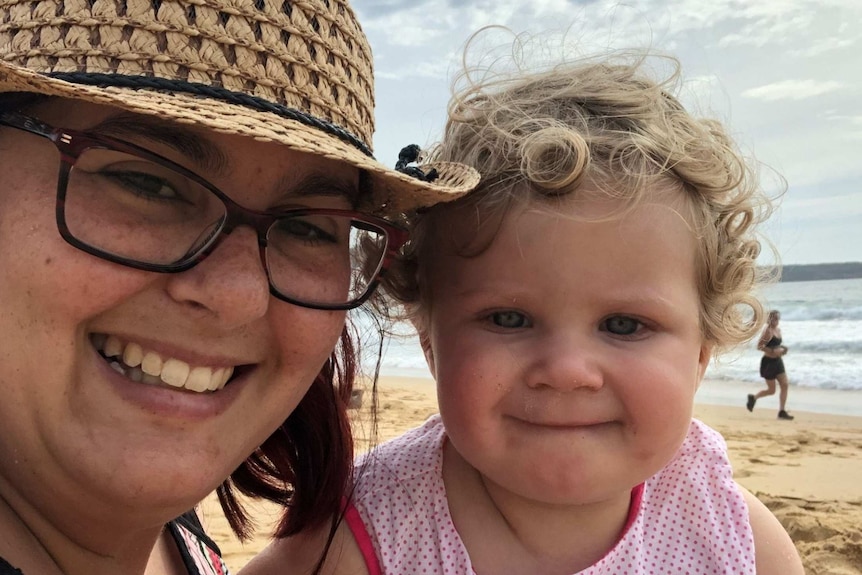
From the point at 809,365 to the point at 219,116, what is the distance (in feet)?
48.5

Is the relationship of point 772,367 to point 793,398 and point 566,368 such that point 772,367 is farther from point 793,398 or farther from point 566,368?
point 566,368

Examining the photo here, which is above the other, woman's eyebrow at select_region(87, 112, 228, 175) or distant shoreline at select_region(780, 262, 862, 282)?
distant shoreline at select_region(780, 262, 862, 282)

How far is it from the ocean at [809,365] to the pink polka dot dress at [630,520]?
507cm

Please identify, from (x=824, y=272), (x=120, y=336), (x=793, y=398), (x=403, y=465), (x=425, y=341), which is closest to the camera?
(x=120, y=336)

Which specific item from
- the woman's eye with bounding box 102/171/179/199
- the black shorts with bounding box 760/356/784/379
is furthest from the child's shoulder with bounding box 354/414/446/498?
the black shorts with bounding box 760/356/784/379

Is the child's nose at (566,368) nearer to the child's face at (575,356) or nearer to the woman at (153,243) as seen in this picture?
the child's face at (575,356)

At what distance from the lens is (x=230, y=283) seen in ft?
4.14

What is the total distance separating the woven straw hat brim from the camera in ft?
3.44

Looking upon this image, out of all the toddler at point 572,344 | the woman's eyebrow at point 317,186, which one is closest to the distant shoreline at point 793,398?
the toddler at point 572,344

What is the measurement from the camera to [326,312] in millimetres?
1465

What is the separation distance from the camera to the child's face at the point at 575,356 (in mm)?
1729

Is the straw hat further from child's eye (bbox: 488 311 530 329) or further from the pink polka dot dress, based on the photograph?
the pink polka dot dress

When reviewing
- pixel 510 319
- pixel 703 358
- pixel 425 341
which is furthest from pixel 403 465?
pixel 703 358

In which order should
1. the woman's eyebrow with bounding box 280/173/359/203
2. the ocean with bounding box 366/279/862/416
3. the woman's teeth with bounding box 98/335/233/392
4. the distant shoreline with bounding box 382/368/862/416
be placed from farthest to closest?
the ocean with bounding box 366/279/862/416, the distant shoreline with bounding box 382/368/862/416, the woman's eyebrow with bounding box 280/173/359/203, the woman's teeth with bounding box 98/335/233/392
